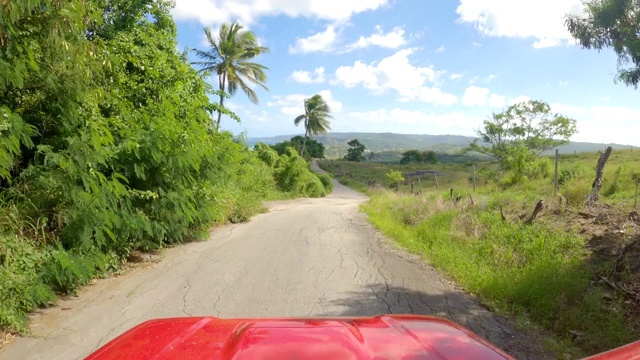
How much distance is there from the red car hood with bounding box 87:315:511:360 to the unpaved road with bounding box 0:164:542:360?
2.79 m

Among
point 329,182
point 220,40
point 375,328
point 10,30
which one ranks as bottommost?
point 329,182

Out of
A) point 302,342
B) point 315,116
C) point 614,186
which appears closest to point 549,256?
point 302,342

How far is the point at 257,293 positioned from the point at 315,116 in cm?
4771

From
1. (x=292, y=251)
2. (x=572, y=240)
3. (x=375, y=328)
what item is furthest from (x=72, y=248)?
(x=572, y=240)

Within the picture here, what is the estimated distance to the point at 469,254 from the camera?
8180 mm

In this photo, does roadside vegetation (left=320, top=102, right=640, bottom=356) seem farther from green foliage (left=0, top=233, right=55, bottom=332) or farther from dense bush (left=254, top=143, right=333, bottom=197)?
dense bush (left=254, top=143, right=333, bottom=197)

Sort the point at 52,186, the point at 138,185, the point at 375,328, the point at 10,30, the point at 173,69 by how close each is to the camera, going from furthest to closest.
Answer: the point at 173,69 → the point at 138,185 → the point at 52,186 → the point at 10,30 → the point at 375,328

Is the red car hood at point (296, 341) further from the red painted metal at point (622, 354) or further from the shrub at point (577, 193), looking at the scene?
the shrub at point (577, 193)

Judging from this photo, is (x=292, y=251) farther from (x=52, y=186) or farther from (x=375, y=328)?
(x=375, y=328)

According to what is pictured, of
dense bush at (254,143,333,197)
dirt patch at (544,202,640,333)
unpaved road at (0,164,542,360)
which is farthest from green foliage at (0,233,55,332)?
dense bush at (254,143,333,197)

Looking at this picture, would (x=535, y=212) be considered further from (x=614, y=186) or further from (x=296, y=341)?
(x=614, y=186)

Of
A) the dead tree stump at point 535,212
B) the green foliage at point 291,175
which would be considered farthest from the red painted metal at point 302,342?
the green foliage at point 291,175

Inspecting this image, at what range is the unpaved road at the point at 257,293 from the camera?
4797 millimetres

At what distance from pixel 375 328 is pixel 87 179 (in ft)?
16.0
